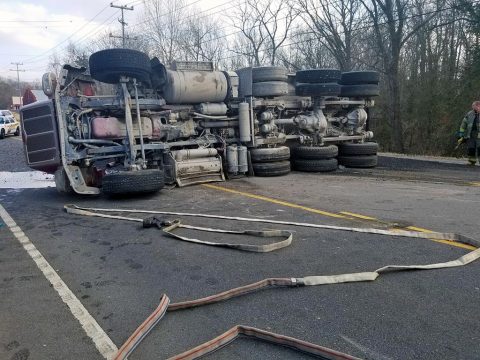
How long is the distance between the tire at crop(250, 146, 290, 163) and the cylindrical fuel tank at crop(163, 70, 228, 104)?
1.48m

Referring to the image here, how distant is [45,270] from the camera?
3.79 metres

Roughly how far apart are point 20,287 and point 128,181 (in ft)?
11.1

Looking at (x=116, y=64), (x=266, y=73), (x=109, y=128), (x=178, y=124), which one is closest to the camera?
(x=116, y=64)

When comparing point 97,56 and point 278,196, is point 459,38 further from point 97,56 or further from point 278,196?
point 97,56

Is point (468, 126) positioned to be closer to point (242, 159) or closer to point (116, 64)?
point (242, 159)

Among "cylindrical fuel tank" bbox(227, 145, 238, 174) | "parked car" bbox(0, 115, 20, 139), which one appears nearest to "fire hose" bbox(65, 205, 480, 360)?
"cylindrical fuel tank" bbox(227, 145, 238, 174)

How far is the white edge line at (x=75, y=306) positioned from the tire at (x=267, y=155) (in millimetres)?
5381

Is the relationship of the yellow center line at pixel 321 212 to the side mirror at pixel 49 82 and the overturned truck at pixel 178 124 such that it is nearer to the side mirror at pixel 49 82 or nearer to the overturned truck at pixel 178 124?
the overturned truck at pixel 178 124

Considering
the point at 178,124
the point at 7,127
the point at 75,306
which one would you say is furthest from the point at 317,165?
the point at 7,127

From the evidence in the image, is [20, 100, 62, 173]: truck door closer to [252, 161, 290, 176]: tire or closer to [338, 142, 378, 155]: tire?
[252, 161, 290, 176]: tire

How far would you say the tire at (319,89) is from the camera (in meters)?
9.64

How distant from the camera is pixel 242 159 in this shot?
901 centimetres

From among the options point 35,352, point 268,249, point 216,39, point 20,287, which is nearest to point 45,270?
point 20,287

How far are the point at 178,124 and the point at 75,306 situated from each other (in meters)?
5.90
